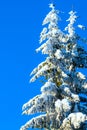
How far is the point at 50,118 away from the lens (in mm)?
44406

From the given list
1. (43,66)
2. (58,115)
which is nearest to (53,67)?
(43,66)

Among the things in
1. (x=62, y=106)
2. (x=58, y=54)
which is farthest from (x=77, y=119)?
(x=58, y=54)

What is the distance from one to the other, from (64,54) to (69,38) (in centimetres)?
245

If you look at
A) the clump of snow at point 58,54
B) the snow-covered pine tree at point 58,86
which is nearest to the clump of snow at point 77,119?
the snow-covered pine tree at point 58,86

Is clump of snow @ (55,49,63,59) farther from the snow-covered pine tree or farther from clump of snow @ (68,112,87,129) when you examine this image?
clump of snow @ (68,112,87,129)

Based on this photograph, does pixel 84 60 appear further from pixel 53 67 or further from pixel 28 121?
pixel 28 121

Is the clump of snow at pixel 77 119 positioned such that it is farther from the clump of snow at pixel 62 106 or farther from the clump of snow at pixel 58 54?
the clump of snow at pixel 58 54

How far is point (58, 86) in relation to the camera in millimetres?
45625

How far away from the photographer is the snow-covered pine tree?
4381cm

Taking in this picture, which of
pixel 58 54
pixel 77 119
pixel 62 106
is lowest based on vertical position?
pixel 77 119

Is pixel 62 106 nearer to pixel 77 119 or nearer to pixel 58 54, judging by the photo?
pixel 77 119

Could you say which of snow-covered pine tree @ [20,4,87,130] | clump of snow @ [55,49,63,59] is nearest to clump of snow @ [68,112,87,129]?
snow-covered pine tree @ [20,4,87,130]

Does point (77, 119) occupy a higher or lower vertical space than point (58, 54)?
lower

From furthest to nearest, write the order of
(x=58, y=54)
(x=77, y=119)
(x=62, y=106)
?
(x=58, y=54)
(x=62, y=106)
(x=77, y=119)
